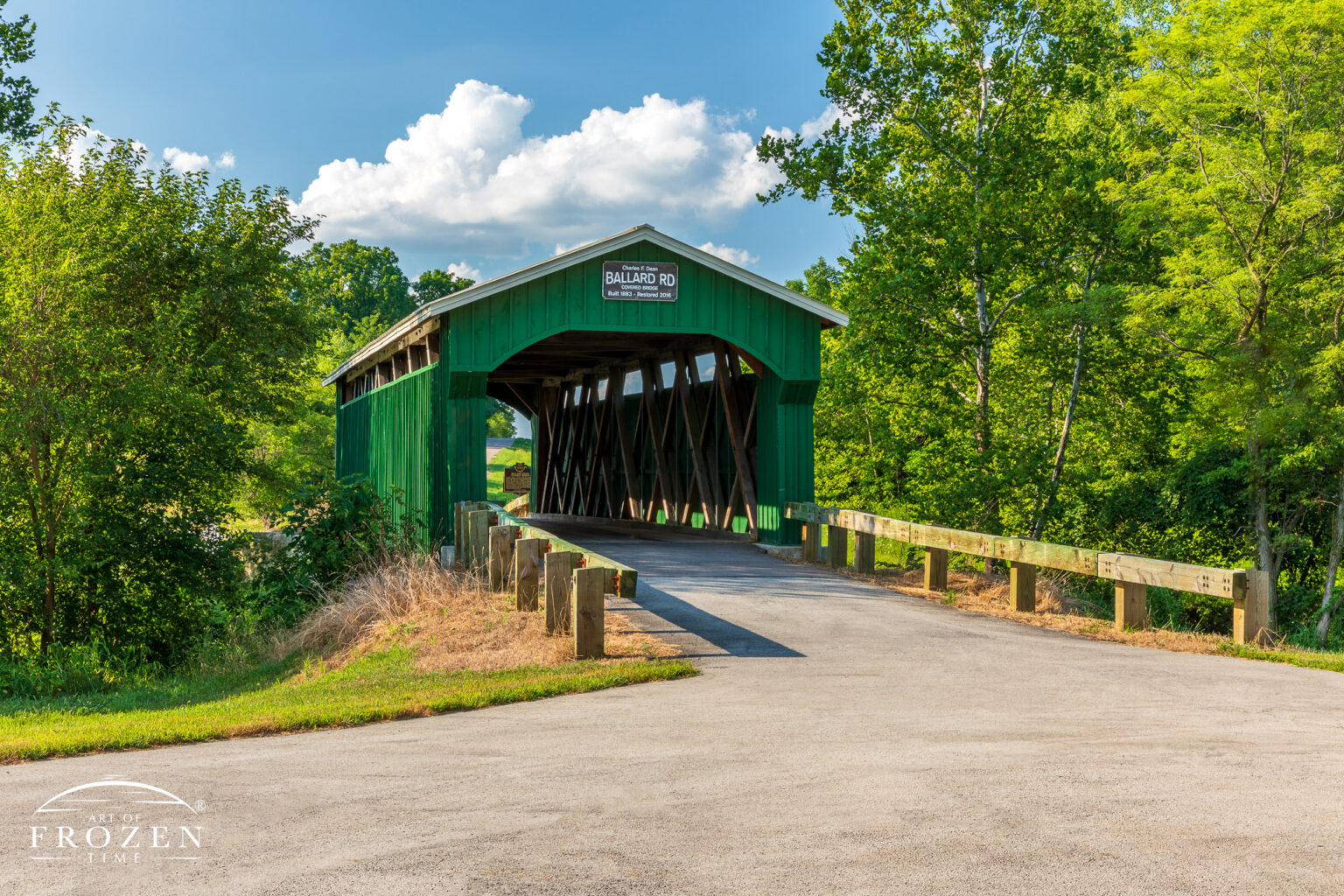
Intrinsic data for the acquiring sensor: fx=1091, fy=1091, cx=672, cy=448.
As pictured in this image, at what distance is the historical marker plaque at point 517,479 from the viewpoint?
96.8 ft

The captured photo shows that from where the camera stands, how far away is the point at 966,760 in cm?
463

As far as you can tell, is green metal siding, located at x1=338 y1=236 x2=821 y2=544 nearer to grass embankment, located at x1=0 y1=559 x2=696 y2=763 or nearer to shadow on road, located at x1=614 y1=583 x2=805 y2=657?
grass embankment, located at x1=0 y1=559 x2=696 y2=763

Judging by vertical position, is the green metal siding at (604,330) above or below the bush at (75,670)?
above

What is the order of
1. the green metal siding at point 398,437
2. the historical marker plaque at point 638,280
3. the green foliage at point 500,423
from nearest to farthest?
the historical marker plaque at point 638,280, the green metal siding at point 398,437, the green foliage at point 500,423

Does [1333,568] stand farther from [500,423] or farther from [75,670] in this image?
[500,423]

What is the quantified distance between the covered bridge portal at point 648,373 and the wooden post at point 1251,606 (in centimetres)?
632

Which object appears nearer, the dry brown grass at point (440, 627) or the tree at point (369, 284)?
the dry brown grass at point (440, 627)

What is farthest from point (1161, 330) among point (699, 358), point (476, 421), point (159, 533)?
point (159, 533)

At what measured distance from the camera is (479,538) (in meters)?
10.6

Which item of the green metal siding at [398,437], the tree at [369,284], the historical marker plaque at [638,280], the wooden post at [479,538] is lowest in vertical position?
the wooden post at [479,538]

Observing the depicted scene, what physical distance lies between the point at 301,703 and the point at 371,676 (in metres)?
0.76

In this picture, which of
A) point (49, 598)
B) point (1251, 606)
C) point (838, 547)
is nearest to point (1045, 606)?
point (1251, 606)

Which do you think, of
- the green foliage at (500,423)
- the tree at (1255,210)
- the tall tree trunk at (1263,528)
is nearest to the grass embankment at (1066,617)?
the tree at (1255,210)

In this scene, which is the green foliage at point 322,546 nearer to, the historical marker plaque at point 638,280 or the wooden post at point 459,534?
the wooden post at point 459,534
